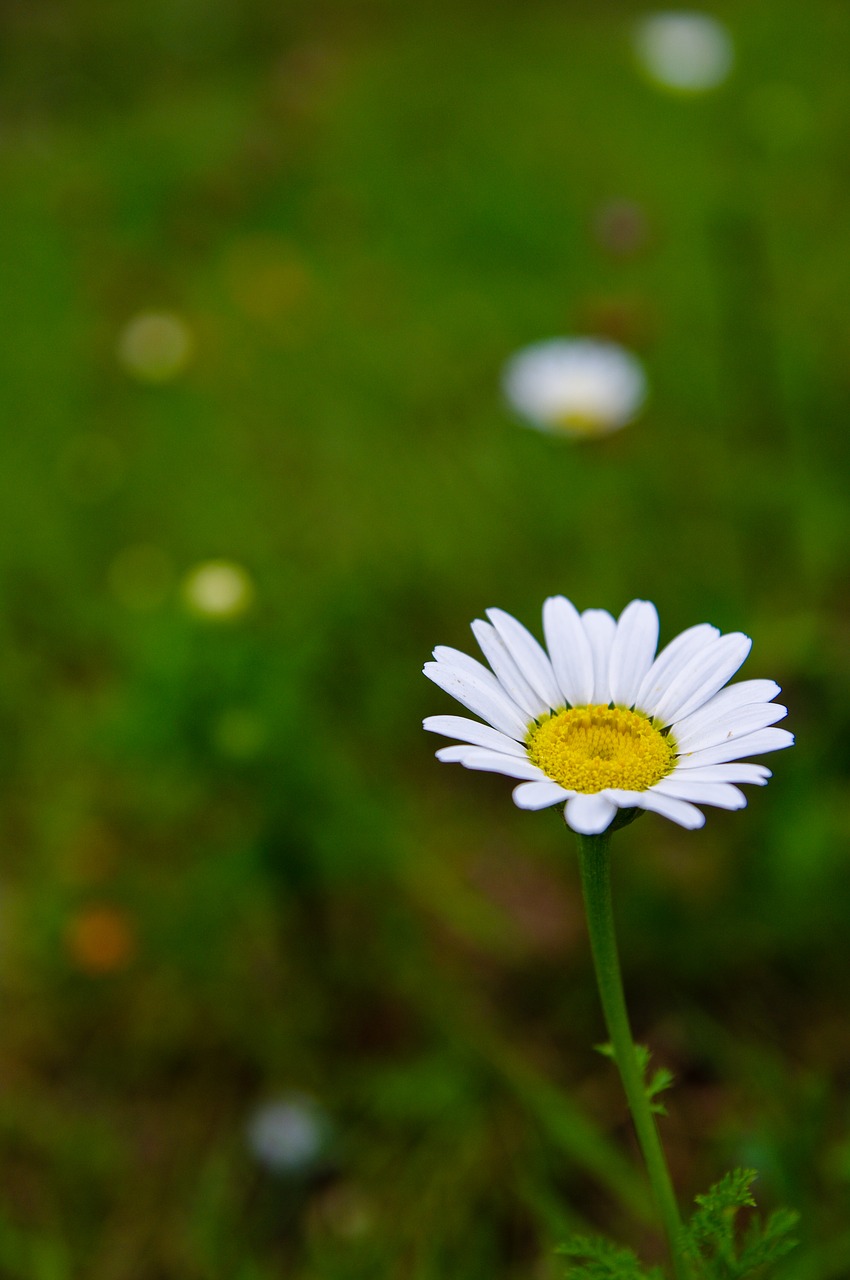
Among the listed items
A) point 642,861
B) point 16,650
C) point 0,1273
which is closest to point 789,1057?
point 642,861

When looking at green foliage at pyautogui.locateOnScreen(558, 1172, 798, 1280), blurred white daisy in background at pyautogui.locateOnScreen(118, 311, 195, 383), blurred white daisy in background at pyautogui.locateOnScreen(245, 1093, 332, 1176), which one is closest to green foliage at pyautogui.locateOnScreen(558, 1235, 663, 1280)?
green foliage at pyautogui.locateOnScreen(558, 1172, 798, 1280)

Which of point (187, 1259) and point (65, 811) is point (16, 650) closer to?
point (65, 811)

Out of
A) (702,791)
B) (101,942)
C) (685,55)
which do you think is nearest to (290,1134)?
(101,942)

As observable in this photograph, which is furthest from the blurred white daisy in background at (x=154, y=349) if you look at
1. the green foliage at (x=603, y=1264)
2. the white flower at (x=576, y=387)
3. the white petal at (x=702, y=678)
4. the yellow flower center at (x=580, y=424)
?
the green foliage at (x=603, y=1264)

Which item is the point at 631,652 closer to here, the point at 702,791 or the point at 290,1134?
the point at 702,791

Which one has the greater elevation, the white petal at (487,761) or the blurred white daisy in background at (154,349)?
the blurred white daisy in background at (154,349)

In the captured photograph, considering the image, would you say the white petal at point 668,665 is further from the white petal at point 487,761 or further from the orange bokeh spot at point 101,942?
the orange bokeh spot at point 101,942
